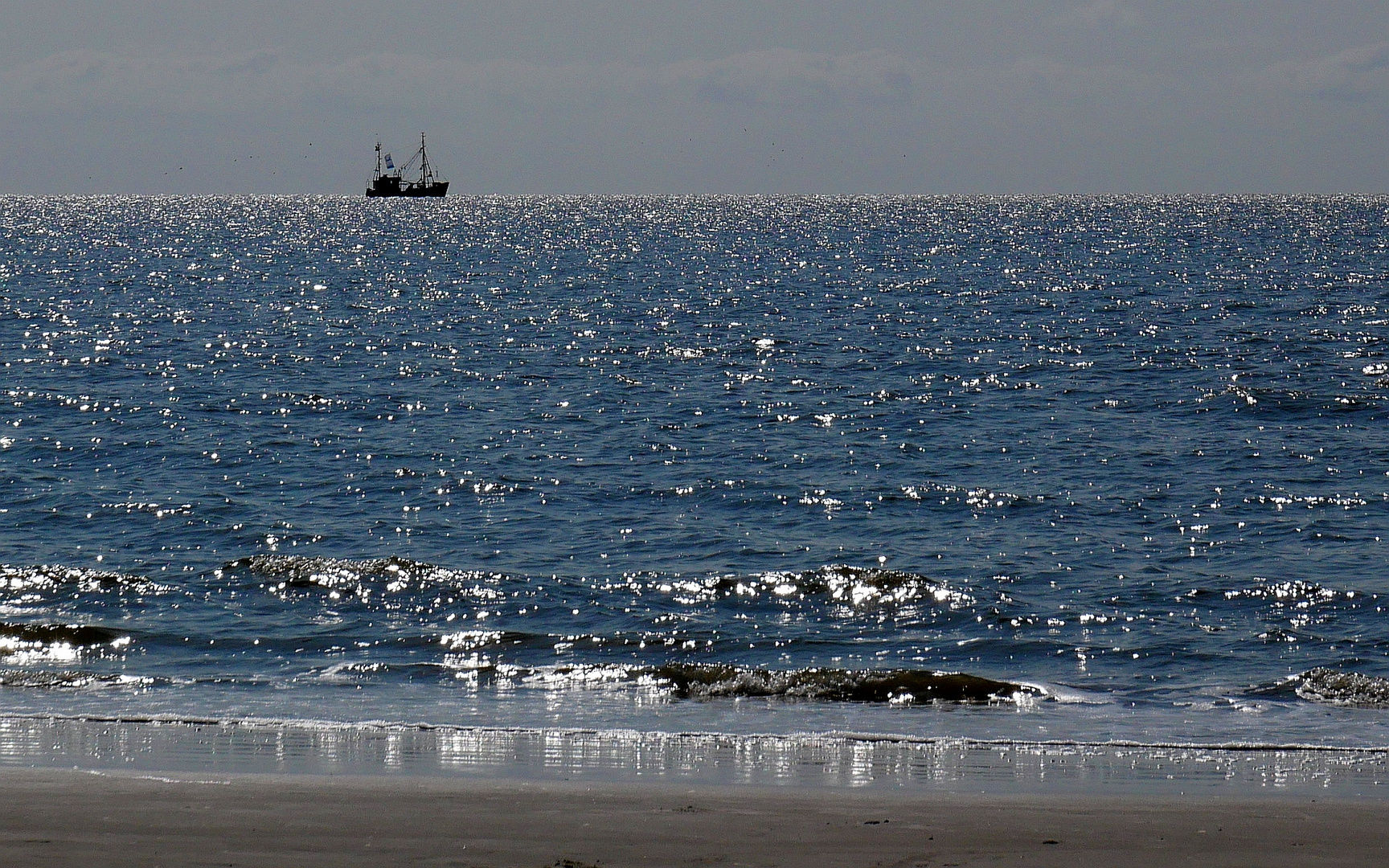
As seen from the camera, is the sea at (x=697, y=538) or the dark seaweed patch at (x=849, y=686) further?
the dark seaweed patch at (x=849, y=686)

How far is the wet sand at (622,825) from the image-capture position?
895 centimetres

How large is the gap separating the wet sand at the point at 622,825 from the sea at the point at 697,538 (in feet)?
4.59

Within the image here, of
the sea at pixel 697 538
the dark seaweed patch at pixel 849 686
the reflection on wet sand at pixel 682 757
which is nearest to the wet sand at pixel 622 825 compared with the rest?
the reflection on wet sand at pixel 682 757

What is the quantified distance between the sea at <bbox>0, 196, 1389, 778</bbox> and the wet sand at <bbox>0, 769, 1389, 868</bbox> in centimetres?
140

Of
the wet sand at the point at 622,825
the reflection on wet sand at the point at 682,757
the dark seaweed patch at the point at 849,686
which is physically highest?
the wet sand at the point at 622,825

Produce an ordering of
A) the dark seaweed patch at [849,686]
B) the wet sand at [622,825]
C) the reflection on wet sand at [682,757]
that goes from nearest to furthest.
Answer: the wet sand at [622,825] → the reflection on wet sand at [682,757] → the dark seaweed patch at [849,686]

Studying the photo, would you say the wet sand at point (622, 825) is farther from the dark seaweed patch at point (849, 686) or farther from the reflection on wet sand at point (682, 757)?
the dark seaweed patch at point (849, 686)

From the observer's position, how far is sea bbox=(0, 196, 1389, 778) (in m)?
14.6

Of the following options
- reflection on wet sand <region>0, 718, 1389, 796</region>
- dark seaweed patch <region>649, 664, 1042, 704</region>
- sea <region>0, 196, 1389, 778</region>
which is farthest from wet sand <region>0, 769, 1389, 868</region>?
dark seaweed patch <region>649, 664, 1042, 704</region>

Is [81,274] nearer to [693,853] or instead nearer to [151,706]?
[151,706]

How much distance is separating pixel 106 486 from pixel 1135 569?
18.4 meters

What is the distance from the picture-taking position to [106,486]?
2700 cm

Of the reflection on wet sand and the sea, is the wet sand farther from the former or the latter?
the sea

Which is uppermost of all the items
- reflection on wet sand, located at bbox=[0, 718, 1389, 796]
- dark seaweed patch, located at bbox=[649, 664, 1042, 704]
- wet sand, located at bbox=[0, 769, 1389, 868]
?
wet sand, located at bbox=[0, 769, 1389, 868]
